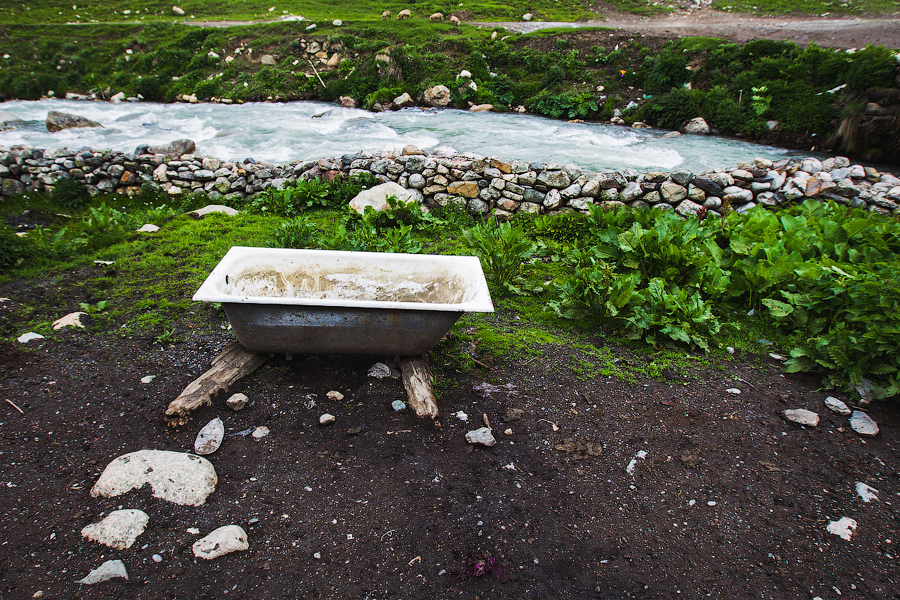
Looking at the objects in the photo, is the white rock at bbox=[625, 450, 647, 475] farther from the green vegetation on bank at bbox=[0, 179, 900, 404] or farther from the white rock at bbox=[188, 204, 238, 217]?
the white rock at bbox=[188, 204, 238, 217]

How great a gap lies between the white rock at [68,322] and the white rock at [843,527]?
5.15 m

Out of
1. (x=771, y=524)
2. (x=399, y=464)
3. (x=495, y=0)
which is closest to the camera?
(x=771, y=524)

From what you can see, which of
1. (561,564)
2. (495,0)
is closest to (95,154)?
(561,564)

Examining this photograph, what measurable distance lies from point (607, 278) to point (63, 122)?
477 inches

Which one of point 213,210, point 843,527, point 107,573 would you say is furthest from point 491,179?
point 107,573

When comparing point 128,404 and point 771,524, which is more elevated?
point 128,404

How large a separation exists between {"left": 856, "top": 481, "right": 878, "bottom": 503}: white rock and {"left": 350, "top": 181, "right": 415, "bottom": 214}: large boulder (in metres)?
5.25

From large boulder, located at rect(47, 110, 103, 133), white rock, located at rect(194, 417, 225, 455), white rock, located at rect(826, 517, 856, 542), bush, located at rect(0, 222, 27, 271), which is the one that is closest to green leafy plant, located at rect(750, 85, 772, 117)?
white rock, located at rect(826, 517, 856, 542)

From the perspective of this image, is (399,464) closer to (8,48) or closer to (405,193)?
(405,193)

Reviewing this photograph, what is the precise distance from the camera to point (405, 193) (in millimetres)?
6547

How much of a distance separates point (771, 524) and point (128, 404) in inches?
150

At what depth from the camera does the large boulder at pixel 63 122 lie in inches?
395

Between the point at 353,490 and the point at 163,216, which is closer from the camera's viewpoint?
the point at 353,490

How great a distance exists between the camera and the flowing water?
886 centimetres
